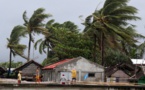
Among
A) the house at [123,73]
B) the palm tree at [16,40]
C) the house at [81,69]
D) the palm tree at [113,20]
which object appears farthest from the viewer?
the palm tree at [16,40]

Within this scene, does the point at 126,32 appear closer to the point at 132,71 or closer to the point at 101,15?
the point at 101,15

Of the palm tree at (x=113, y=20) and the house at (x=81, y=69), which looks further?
the palm tree at (x=113, y=20)

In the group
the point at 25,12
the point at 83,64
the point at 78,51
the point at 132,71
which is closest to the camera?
the point at 83,64

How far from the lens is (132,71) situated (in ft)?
144

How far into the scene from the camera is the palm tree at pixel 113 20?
37.5 metres

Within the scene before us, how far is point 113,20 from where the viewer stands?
38.4 meters

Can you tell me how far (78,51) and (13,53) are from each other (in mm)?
10398

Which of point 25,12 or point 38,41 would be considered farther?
point 38,41

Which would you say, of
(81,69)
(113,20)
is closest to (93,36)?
(113,20)

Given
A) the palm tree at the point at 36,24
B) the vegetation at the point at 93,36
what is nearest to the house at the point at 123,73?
the vegetation at the point at 93,36

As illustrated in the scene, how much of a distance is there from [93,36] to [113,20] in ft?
17.8

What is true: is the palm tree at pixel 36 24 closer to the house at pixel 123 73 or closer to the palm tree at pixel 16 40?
the palm tree at pixel 16 40

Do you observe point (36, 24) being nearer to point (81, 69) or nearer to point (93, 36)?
point (93, 36)

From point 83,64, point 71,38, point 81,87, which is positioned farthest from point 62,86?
point 71,38
